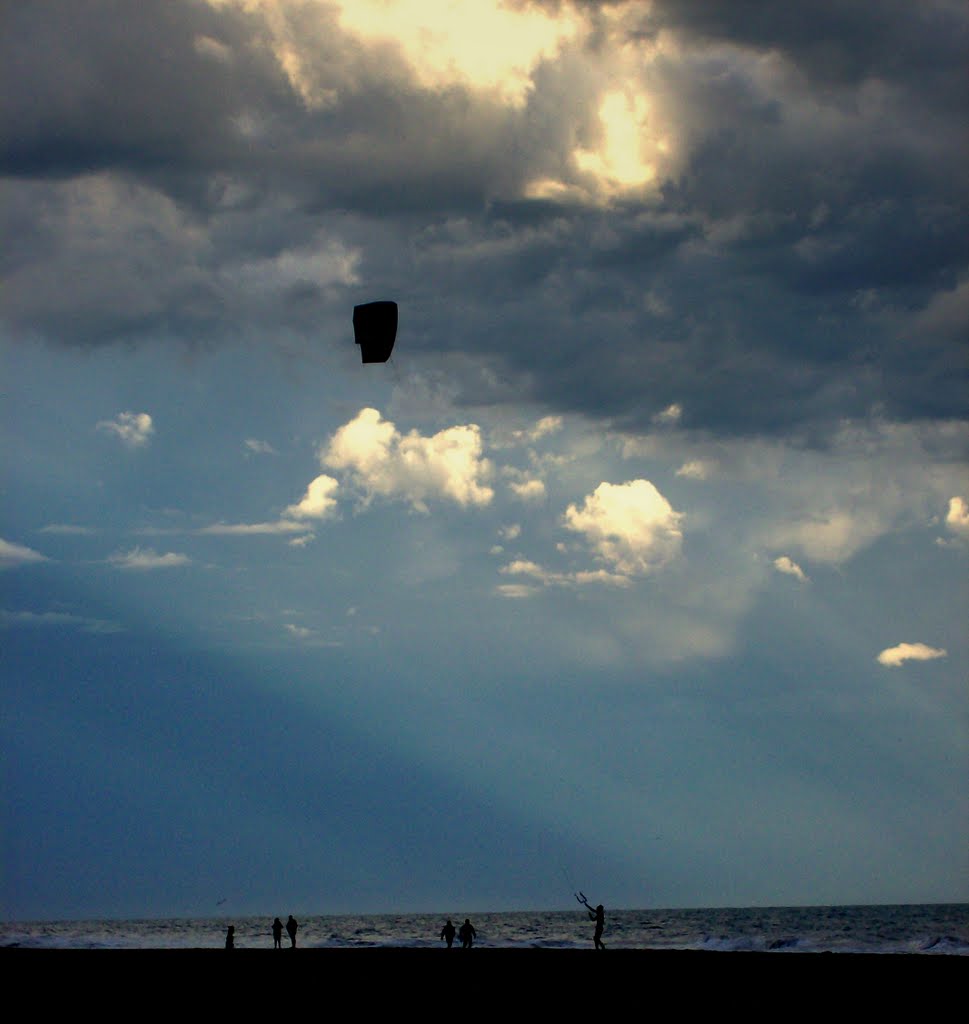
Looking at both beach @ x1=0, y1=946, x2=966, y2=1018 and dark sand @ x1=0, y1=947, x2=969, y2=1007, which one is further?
beach @ x1=0, y1=946, x2=966, y2=1018

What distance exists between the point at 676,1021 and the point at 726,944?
5268 cm

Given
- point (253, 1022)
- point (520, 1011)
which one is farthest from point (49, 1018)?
point (520, 1011)

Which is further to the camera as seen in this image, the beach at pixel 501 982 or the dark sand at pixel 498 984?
the beach at pixel 501 982

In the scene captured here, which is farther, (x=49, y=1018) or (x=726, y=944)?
(x=726, y=944)

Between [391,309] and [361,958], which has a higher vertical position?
[391,309]

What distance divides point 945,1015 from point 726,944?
51.6 metres

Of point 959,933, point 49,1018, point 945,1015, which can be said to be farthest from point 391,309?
point 959,933

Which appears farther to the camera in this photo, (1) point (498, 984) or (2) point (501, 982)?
(2) point (501, 982)

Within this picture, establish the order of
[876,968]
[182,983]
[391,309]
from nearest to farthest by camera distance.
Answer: [182,983] < [876,968] < [391,309]

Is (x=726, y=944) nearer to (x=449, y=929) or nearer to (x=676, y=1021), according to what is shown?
(x=449, y=929)

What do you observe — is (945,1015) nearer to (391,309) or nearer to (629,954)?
(629,954)

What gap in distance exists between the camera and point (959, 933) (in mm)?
90188

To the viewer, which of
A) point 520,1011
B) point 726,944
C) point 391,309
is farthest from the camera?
point 726,944

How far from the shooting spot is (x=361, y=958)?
118ft
